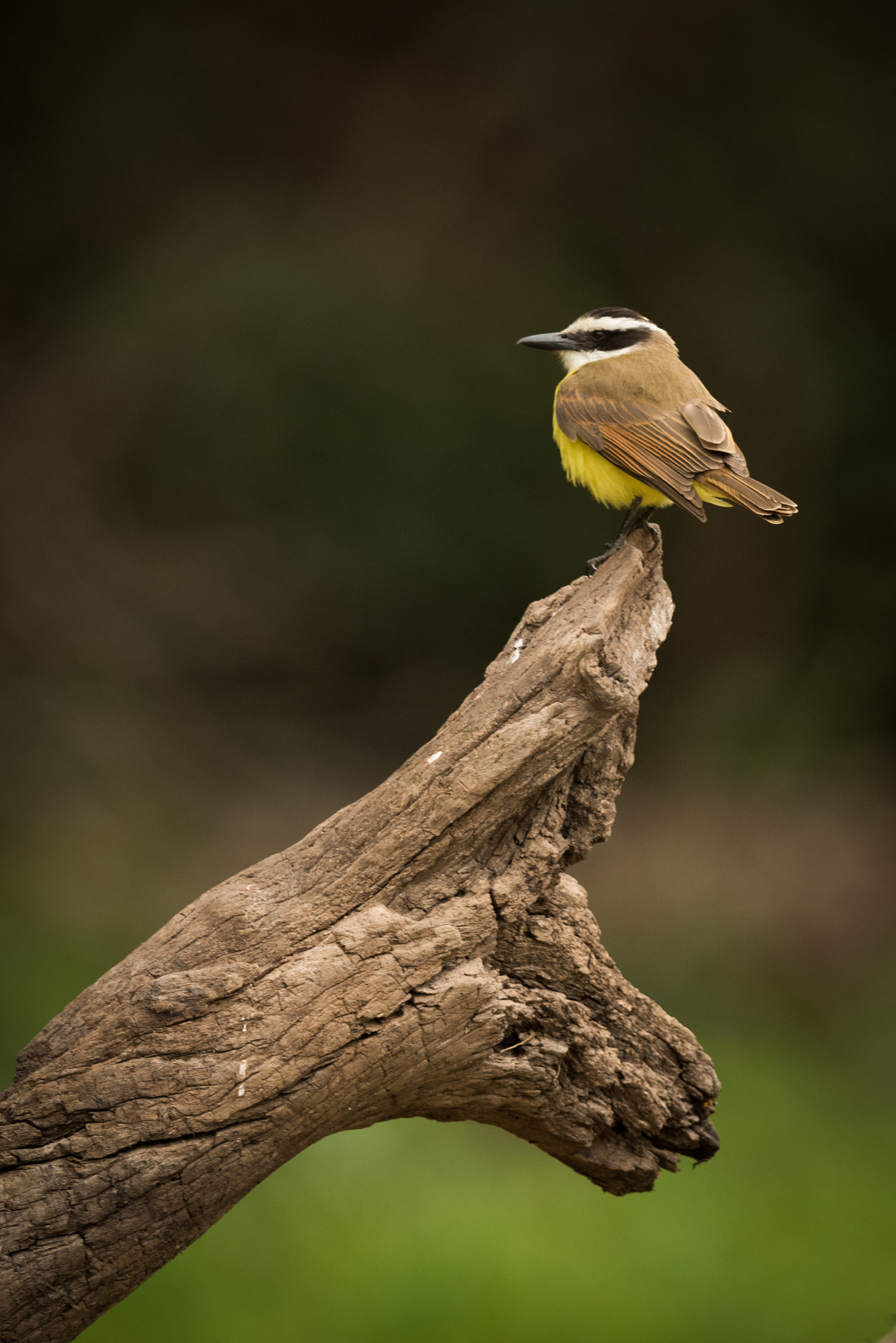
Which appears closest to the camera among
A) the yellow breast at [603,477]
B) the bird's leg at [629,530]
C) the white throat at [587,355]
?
the bird's leg at [629,530]

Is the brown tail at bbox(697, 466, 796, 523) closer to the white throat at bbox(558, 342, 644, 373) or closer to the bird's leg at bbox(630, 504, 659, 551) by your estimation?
the bird's leg at bbox(630, 504, 659, 551)

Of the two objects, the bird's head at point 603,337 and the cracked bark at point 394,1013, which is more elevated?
the bird's head at point 603,337

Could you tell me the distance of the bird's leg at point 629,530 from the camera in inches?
119

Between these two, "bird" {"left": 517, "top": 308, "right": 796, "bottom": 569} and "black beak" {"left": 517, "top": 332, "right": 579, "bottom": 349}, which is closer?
"bird" {"left": 517, "top": 308, "right": 796, "bottom": 569}

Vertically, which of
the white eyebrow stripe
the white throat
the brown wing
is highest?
the white eyebrow stripe

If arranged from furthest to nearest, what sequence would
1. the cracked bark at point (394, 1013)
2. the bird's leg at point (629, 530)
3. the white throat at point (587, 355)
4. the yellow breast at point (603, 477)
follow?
the white throat at point (587, 355)
the yellow breast at point (603, 477)
the bird's leg at point (629, 530)
the cracked bark at point (394, 1013)

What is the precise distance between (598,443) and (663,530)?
Answer: 3749 millimetres

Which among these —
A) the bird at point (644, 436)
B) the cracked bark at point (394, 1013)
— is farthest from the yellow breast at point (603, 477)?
the cracked bark at point (394, 1013)

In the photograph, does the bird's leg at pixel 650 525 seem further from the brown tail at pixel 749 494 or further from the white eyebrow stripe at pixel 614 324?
the white eyebrow stripe at pixel 614 324

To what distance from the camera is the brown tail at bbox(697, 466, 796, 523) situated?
304 centimetres

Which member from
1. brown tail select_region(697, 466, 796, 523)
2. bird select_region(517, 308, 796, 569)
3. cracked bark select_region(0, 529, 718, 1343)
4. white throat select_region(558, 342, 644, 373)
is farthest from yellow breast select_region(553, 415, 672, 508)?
cracked bark select_region(0, 529, 718, 1343)

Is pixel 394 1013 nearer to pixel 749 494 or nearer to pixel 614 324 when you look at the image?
pixel 749 494

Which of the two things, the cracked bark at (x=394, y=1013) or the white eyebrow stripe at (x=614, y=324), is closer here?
the cracked bark at (x=394, y=1013)

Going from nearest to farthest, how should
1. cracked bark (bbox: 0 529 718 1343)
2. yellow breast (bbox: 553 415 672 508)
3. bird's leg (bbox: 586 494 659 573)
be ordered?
1. cracked bark (bbox: 0 529 718 1343)
2. bird's leg (bbox: 586 494 659 573)
3. yellow breast (bbox: 553 415 672 508)
